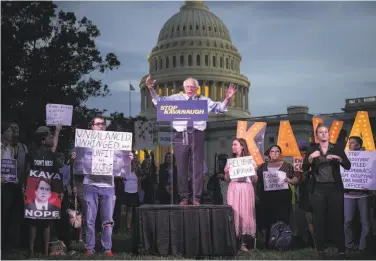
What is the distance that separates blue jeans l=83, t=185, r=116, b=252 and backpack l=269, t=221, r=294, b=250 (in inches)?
94.3

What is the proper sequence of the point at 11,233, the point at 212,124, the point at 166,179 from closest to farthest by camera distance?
the point at 11,233
the point at 166,179
the point at 212,124

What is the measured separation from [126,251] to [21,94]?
10226mm

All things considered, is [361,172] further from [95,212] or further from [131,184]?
[131,184]

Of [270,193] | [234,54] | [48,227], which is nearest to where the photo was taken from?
[48,227]

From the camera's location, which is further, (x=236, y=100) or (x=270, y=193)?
(x=236, y=100)

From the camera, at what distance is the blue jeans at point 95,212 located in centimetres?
827

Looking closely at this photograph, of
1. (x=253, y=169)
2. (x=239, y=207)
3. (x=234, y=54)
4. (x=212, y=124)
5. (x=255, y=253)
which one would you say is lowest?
(x=255, y=253)

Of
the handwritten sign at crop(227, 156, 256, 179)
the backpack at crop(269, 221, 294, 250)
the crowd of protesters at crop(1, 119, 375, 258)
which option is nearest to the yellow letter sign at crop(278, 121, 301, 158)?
the crowd of protesters at crop(1, 119, 375, 258)

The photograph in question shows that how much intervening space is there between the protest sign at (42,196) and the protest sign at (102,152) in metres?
0.44

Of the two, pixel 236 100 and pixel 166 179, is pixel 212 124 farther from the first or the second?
pixel 166 179

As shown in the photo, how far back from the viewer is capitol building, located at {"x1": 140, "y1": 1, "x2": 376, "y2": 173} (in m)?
81.9

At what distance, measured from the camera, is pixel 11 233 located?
8.62m

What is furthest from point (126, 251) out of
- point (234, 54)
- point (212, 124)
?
point (234, 54)

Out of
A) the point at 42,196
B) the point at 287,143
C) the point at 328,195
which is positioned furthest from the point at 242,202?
the point at 287,143
